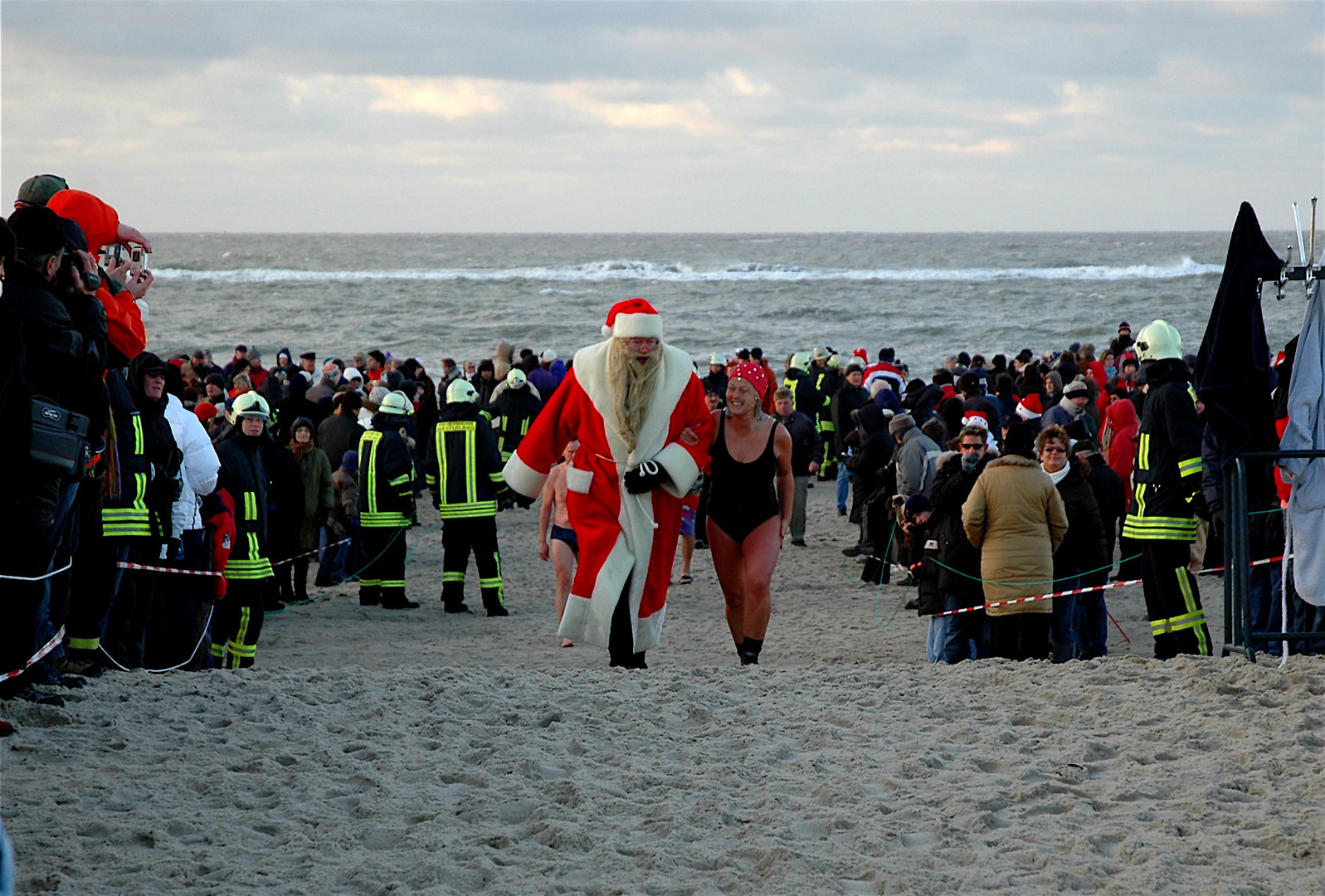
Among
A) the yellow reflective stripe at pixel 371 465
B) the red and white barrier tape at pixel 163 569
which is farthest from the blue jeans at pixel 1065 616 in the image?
the yellow reflective stripe at pixel 371 465

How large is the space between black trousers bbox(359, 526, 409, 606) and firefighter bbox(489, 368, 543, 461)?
485 centimetres

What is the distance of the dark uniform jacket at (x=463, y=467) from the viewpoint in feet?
36.0

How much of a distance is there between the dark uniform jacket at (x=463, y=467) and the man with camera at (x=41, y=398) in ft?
19.3

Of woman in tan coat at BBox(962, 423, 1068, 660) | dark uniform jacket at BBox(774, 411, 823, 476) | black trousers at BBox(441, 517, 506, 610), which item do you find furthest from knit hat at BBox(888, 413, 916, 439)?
woman in tan coat at BBox(962, 423, 1068, 660)

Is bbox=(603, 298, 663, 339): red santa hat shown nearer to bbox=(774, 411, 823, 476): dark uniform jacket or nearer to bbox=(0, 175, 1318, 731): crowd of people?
bbox=(0, 175, 1318, 731): crowd of people

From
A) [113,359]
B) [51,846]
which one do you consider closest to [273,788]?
[51,846]

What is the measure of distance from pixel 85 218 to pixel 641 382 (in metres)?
2.64

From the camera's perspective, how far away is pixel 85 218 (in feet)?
18.9

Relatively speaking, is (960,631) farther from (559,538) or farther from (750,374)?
(559,538)

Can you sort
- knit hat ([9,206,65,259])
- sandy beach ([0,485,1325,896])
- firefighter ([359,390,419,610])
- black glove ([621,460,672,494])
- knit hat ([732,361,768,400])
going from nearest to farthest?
sandy beach ([0,485,1325,896])
knit hat ([9,206,65,259])
black glove ([621,460,672,494])
knit hat ([732,361,768,400])
firefighter ([359,390,419,610])

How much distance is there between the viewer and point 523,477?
22.5 feet

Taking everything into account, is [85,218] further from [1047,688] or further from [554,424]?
[1047,688]

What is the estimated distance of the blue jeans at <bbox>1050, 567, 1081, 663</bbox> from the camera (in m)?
8.08

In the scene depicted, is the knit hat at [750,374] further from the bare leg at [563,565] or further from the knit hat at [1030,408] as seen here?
the knit hat at [1030,408]
